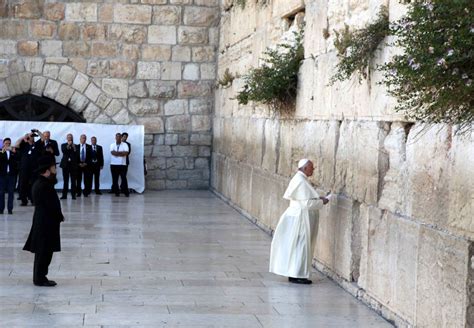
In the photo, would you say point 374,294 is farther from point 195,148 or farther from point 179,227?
point 195,148

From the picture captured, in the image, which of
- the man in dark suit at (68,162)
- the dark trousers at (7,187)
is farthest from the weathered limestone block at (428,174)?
the man in dark suit at (68,162)

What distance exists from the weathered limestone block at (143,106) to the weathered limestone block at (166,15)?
5.46 ft

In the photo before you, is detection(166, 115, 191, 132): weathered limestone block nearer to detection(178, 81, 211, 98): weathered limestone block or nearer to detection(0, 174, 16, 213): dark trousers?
detection(178, 81, 211, 98): weathered limestone block

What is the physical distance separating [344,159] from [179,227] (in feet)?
16.6

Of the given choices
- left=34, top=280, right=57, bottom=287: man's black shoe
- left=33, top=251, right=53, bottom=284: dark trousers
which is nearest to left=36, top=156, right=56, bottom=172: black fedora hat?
left=33, top=251, right=53, bottom=284: dark trousers

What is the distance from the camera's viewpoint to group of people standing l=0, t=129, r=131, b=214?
52.2 ft

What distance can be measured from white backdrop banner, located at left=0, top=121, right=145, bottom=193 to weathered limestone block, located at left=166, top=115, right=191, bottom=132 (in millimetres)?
995

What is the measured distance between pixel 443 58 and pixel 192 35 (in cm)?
1453

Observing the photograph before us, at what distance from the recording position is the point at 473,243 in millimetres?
5910

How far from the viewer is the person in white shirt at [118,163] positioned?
18366mm

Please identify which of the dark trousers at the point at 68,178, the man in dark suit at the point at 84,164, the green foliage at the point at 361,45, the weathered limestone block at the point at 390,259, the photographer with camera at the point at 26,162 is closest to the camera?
the weathered limestone block at the point at 390,259

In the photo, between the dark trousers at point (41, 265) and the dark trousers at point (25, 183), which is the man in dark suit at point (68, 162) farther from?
the dark trousers at point (41, 265)

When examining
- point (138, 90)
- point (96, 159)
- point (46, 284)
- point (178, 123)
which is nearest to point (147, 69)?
point (138, 90)

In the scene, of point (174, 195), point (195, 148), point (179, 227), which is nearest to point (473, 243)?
point (179, 227)
